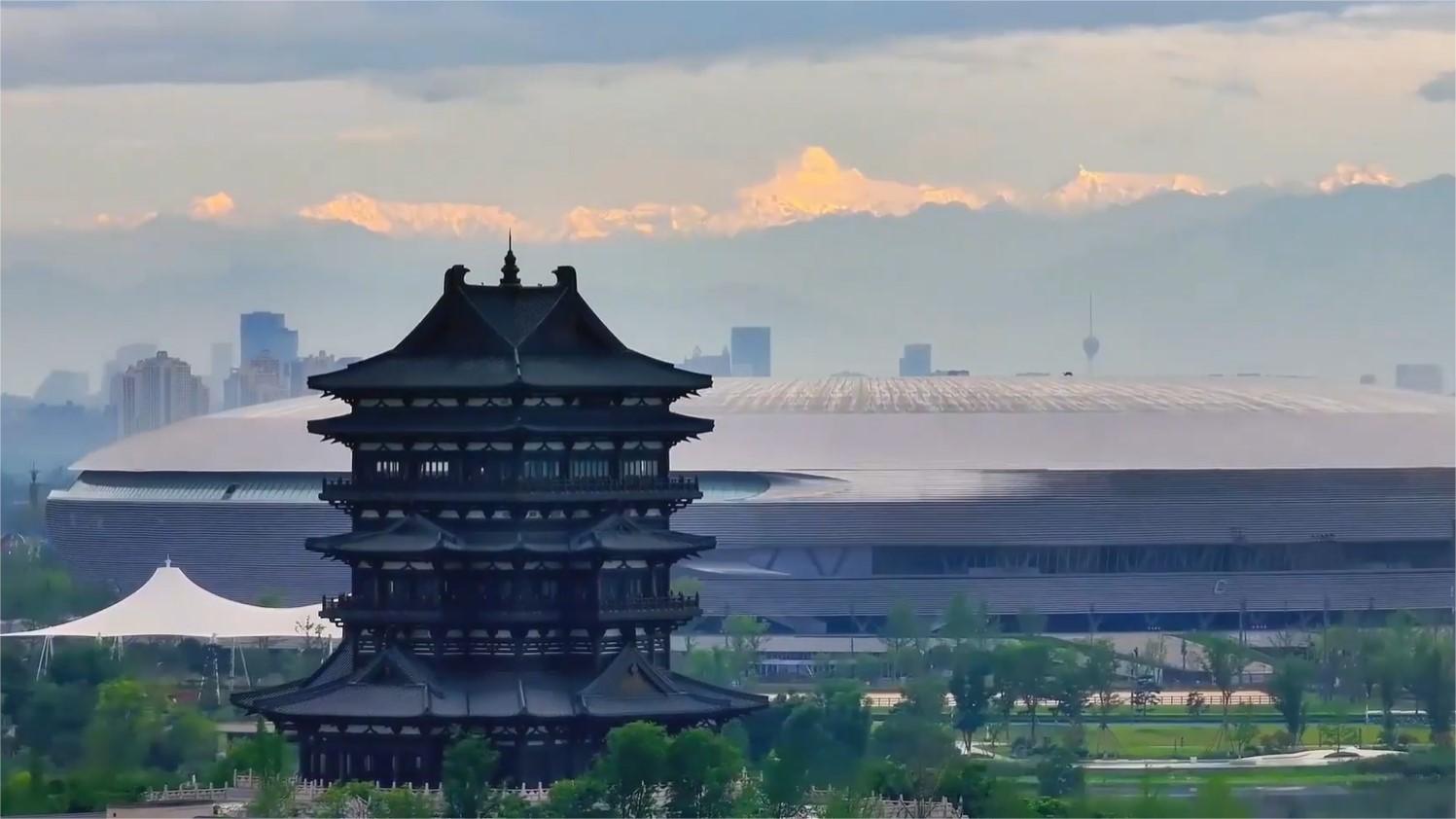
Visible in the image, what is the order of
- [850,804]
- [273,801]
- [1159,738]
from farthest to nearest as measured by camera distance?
[1159,738], [850,804], [273,801]

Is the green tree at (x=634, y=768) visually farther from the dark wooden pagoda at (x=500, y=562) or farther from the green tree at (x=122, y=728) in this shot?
the green tree at (x=122, y=728)

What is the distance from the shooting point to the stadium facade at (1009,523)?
553 feet

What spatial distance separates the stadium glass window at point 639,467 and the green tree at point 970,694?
3485 centimetres

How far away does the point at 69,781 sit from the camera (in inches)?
3420

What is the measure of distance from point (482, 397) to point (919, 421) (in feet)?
346

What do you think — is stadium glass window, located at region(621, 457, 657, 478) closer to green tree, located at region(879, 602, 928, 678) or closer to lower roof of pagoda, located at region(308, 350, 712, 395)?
lower roof of pagoda, located at region(308, 350, 712, 395)

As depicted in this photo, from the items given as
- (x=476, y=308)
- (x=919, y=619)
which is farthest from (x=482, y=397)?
(x=919, y=619)

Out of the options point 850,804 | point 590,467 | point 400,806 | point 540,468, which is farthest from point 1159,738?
point 400,806

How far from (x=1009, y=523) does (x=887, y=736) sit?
7194cm

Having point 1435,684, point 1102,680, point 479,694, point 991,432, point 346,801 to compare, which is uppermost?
point 991,432

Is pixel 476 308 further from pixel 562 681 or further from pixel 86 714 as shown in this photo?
pixel 86 714

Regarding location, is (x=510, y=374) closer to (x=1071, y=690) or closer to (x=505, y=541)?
(x=505, y=541)

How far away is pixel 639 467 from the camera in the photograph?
7956 cm

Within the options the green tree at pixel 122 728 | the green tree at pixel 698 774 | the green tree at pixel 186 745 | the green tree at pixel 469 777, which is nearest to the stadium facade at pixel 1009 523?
the green tree at pixel 122 728
